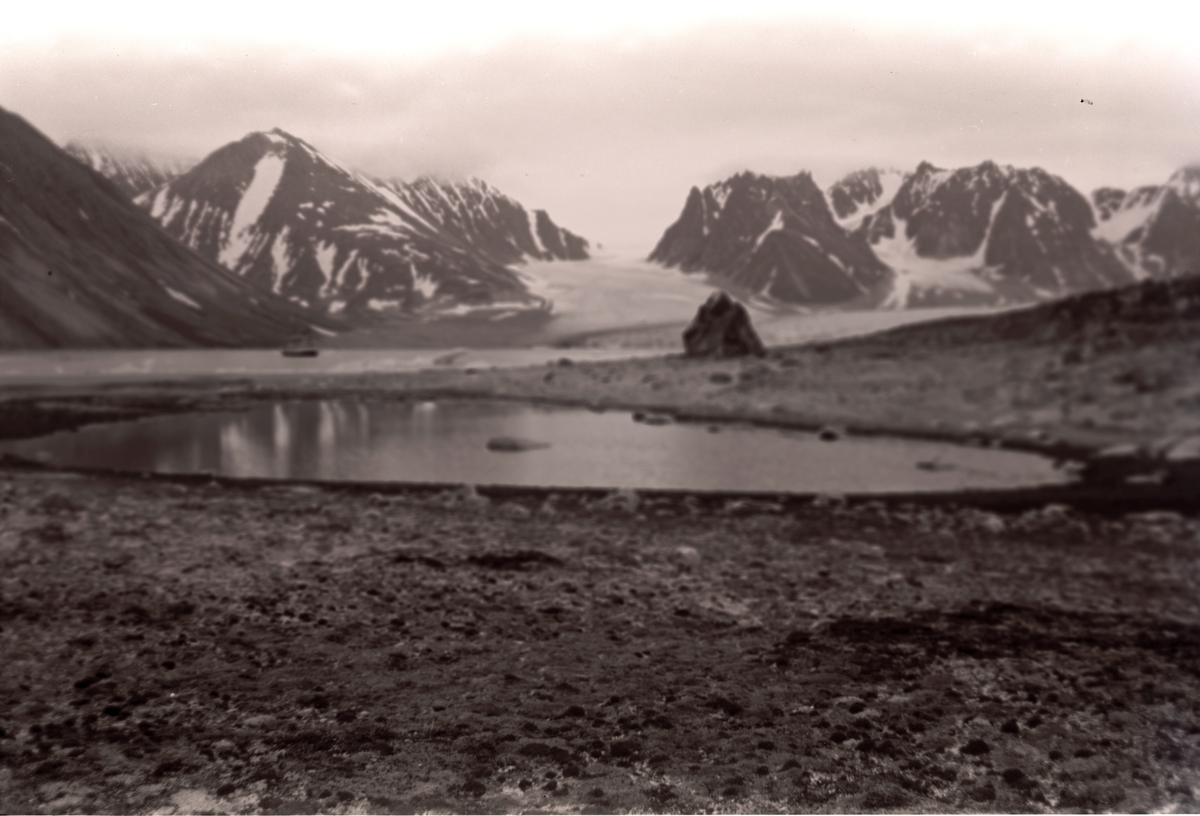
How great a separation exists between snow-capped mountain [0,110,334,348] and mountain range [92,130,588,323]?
658 mm

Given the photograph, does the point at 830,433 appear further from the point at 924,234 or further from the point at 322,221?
the point at 322,221

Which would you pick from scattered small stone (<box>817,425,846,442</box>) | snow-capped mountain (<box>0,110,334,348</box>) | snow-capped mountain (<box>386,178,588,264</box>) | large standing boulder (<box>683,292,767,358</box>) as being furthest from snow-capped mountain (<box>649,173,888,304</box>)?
snow-capped mountain (<box>0,110,334,348</box>)

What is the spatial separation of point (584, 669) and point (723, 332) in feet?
54.2

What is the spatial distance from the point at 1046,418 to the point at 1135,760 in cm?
1075

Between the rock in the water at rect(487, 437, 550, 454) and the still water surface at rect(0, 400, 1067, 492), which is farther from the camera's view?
the rock in the water at rect(487, 437, 550, 454)

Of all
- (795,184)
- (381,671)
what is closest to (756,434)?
(795,184)

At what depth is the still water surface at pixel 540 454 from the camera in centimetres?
866

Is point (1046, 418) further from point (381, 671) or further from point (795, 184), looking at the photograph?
point (381, 671)

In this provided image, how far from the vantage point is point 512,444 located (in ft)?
35.7

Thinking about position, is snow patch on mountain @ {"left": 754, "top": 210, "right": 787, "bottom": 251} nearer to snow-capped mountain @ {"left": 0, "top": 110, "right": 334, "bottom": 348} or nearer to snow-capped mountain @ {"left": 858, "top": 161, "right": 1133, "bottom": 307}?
snow-capped mountain @ {"left": 858, "top": 161, "right": 1133, "bottom": 307}

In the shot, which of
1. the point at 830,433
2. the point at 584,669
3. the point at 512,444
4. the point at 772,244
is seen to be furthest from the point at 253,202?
the point at 830,433

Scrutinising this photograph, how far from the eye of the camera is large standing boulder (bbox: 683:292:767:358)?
A: 18969mm

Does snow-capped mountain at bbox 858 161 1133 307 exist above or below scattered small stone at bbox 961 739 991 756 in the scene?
above

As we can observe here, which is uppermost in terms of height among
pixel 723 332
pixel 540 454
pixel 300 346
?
pixel 723 332
